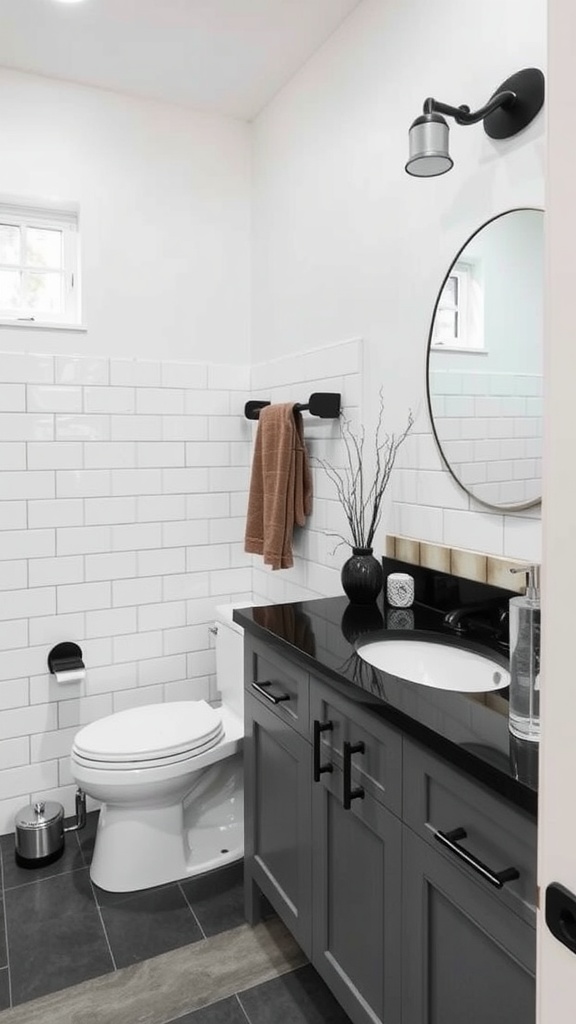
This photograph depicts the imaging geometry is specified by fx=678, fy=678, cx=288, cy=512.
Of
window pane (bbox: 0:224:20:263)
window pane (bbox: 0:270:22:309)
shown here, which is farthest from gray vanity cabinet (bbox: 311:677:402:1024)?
window pane (bbox: 0:224:20:263)

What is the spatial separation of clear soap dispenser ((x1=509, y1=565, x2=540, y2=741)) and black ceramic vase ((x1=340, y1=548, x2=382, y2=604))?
0.76 m

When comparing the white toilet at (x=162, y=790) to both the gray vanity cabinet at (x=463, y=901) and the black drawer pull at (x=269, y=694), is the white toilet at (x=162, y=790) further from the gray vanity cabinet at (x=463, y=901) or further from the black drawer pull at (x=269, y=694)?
the gray vanity cabinet at (x=463, y=901)

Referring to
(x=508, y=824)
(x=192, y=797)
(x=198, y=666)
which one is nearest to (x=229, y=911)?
(x=192, y=797)

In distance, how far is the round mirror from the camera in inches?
58.9

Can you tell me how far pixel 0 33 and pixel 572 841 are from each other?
2.72 meters

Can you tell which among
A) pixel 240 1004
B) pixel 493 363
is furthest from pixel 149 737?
pixel 493 363

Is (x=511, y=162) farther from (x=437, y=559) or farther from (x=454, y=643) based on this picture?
(x=454, y=643)

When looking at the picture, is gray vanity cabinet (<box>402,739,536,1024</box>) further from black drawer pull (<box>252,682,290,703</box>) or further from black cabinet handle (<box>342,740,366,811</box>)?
black drawer pull (<box>252,682,290,703</box>)

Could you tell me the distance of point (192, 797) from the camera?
2.40 meters

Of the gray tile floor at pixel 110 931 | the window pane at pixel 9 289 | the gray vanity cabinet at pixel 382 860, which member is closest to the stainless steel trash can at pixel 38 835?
the gray tile floor at pixel 110 931

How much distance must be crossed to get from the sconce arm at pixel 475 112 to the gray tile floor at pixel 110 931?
2.12 meters

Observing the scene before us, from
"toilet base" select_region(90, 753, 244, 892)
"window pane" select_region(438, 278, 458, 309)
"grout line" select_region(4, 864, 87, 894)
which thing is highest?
"window pane" select_region(438, 278, 458, 309)

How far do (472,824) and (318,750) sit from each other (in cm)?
49

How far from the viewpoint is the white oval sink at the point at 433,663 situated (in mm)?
1467
